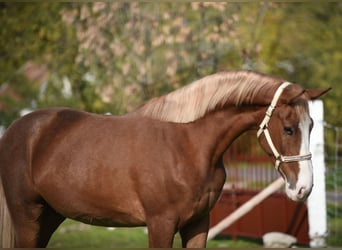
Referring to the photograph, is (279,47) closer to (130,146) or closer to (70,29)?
(70,29)

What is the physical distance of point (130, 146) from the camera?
3918 mm

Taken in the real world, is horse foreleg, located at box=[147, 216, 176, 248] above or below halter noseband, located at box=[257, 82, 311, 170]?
below

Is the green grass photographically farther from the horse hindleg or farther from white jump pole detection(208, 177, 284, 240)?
the horse hindleg

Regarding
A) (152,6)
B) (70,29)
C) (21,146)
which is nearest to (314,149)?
(21,146)

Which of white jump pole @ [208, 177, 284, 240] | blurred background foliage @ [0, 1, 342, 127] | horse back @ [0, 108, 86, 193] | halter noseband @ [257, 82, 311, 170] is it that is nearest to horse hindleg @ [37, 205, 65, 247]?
horse back @ [0, 108, 86, 193]

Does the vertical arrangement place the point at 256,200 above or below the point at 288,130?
below

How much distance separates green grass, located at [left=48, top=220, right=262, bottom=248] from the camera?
770cm

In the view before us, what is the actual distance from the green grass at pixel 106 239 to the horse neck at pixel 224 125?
3549 mm

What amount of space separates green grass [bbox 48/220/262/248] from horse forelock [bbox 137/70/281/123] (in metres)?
3.63

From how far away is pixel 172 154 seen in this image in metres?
3.83

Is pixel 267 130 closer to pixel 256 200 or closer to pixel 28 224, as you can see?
pixel 28 224

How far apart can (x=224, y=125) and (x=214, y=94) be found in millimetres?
250

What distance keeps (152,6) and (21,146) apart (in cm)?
715

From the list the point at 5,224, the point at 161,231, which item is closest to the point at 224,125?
the point at 161,231
